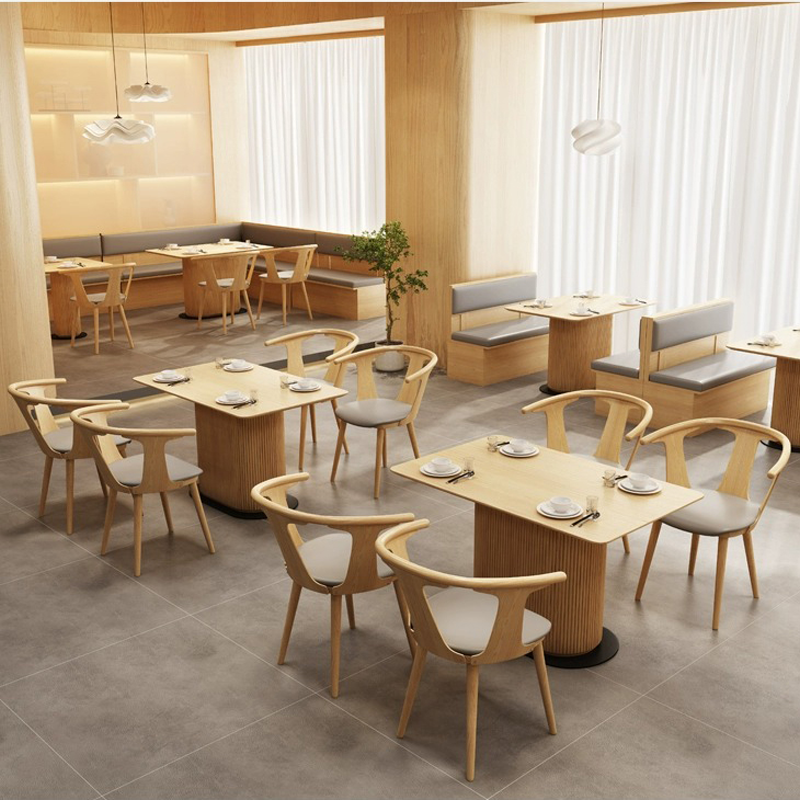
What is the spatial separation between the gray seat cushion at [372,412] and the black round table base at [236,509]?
0.62 metres

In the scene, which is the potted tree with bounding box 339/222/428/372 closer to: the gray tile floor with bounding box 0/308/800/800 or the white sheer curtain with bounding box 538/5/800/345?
the white sheer curtain with bounding box 538/5/800/345

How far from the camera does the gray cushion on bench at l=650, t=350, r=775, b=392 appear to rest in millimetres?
7164

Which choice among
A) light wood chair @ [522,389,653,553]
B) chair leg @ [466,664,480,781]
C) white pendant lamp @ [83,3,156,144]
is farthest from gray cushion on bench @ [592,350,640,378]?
white pendant lamp @ [83,3,156,144]

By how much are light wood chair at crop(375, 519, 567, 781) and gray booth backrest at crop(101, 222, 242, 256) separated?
8.75 metres

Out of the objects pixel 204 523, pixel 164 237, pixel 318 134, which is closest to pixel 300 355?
pixel 204 523

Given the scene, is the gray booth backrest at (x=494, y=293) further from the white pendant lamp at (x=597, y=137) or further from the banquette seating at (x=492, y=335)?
the white pendant lamp at (x=597, y=137)

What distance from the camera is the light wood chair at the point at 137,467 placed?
16.6 feet

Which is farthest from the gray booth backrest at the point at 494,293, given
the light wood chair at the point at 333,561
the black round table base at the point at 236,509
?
the light wood chair at the point at 333,561

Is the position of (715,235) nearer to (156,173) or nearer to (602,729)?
(602,729)

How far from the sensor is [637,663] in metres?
4.21

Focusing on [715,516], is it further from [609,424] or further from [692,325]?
[692,325]

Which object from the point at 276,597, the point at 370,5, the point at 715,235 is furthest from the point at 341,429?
the point at 370,5

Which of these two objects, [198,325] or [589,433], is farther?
[198,325]

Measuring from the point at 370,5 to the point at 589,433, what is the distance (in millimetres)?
4667
